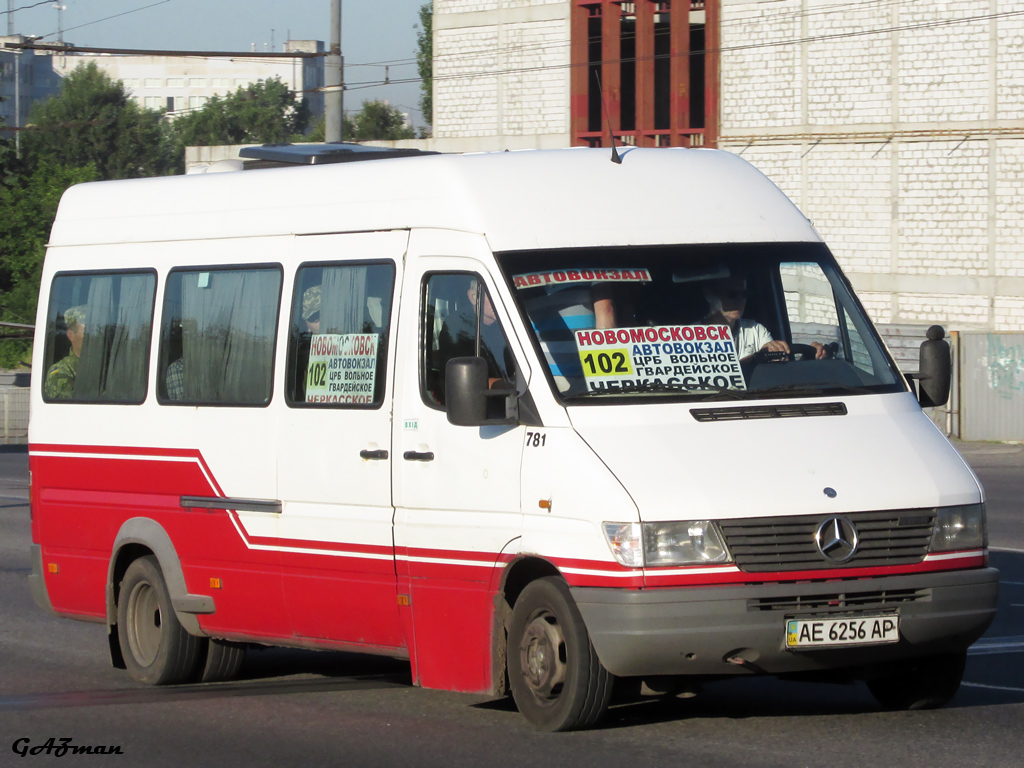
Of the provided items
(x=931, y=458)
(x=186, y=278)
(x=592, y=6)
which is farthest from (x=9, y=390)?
(x=931, y=458)

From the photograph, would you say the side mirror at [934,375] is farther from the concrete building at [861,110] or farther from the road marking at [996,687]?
the concrete building at [861,110]

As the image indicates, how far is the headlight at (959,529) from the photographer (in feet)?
21.0

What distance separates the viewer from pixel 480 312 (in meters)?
7.01

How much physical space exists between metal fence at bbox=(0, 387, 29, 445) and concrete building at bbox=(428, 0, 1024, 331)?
15.8m

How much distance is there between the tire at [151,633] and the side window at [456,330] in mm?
2339

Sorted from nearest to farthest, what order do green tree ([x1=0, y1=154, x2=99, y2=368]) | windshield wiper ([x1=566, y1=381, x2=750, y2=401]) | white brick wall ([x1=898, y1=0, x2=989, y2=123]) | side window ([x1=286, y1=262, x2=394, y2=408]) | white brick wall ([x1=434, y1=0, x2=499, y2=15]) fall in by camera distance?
windshield wiper ([x1=566, y1=381, x2=750, y2=401])
side window ([x1=286, y1=262, x2=394, y2=408])
white brick wall ([x1=898, y1=0, x2=989, y2=123])
white brick wall ([x1=434, y1=0, x2=499, y2=15])
green tree ([x1=0, y1=154, x2=99, y2=368])

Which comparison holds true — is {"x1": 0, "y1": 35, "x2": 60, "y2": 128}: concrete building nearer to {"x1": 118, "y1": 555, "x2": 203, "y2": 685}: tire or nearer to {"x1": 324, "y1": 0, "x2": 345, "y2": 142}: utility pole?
{"x1": 324, "y1": 0, "x2": 345, "y2": 142}: utility pole

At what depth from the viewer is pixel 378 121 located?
3760 inches

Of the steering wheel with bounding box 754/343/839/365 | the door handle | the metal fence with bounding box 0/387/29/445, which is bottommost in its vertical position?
the metal fence with bounding box 0/387/29/445

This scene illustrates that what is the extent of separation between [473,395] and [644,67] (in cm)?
3242

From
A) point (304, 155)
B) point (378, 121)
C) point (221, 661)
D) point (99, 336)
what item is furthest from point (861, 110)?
point (378, 121)

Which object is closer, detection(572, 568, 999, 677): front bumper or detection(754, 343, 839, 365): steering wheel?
detection(572, 568, 999, 677): front bumper

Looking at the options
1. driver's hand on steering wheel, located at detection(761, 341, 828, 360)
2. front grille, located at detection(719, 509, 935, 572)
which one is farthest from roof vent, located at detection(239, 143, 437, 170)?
front grille, located at detection(719, 509, 935, 572)

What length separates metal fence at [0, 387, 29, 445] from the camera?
42.7 m
